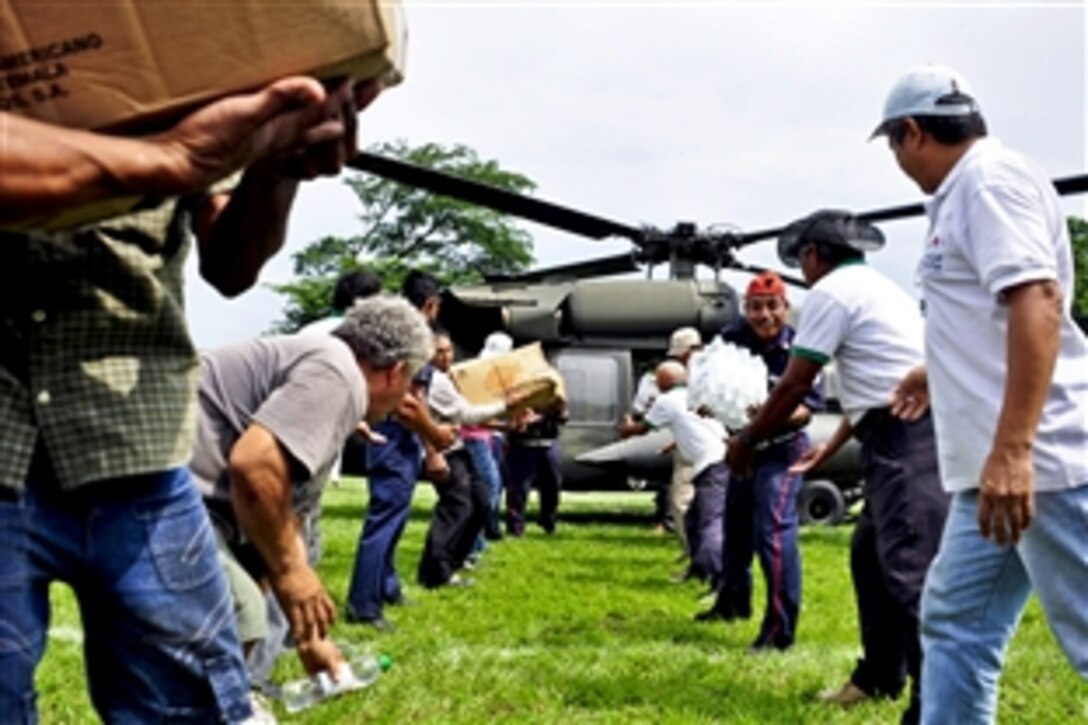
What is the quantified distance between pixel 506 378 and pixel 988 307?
6216mm

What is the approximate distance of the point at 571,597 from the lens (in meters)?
8.09

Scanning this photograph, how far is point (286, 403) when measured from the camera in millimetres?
3256

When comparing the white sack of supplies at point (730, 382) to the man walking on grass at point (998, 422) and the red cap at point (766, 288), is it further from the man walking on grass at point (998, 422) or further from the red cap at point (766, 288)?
the man walking on grass at point (998, 422)

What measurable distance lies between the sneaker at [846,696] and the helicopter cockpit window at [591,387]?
1092cm

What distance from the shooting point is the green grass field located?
4.67 m

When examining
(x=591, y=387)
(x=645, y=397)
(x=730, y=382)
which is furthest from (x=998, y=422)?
(x=591, y=387)

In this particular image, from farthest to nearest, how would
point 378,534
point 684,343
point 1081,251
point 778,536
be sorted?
1. point 1081,251
2. point 684,343
3. point 378,534
4. point 778,536

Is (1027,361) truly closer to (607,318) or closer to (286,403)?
(286,403)

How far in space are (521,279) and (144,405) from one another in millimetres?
14927

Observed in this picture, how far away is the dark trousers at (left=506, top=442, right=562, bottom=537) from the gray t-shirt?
9250 millimetres

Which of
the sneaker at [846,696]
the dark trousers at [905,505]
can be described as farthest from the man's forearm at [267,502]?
the sneaker at [846,696]

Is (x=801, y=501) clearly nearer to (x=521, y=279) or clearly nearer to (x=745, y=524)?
(x=521, y=279)

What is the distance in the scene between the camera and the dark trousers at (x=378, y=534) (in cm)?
656

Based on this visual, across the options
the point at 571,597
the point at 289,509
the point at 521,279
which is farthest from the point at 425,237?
the point at 289,509
